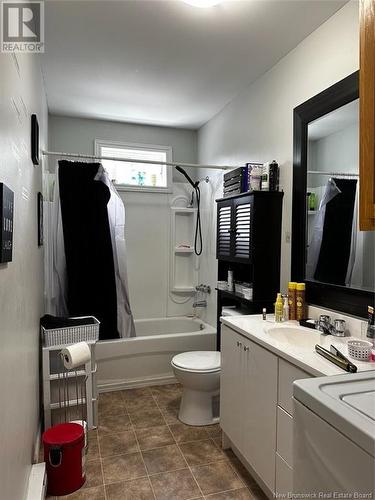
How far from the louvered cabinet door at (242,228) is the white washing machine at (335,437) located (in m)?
1.44

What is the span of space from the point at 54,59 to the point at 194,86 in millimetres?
1115

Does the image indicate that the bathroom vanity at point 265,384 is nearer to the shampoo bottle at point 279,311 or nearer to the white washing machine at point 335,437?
the shampoo bottle at point 279,311

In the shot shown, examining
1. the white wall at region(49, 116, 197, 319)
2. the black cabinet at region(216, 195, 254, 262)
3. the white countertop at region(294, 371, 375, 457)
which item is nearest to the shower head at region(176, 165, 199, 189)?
the white wall at region(49, 116, 197, 319)

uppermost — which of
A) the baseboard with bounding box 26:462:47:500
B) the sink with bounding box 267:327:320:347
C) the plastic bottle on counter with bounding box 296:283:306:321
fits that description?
the plastic bottle on counter with bounding box 296:283:306:321

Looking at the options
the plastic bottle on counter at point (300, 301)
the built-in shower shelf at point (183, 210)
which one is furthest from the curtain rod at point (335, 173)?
the built-in shower shelf at point (183, 210)

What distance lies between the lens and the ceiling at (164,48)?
192 cm

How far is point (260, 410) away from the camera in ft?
5.51

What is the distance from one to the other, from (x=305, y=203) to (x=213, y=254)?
5.05ft

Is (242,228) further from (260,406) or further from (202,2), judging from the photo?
(202,2)

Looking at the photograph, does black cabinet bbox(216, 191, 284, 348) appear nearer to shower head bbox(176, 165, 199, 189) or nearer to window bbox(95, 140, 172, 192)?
shower head bbox(176, 165, 199, 189)

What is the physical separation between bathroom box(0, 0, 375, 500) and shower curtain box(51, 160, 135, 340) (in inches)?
0.9

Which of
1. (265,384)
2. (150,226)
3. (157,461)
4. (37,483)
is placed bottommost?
(157,461)

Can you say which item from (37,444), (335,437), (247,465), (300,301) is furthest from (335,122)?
(37,444)

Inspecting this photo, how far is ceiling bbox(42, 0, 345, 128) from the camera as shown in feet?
6.29
